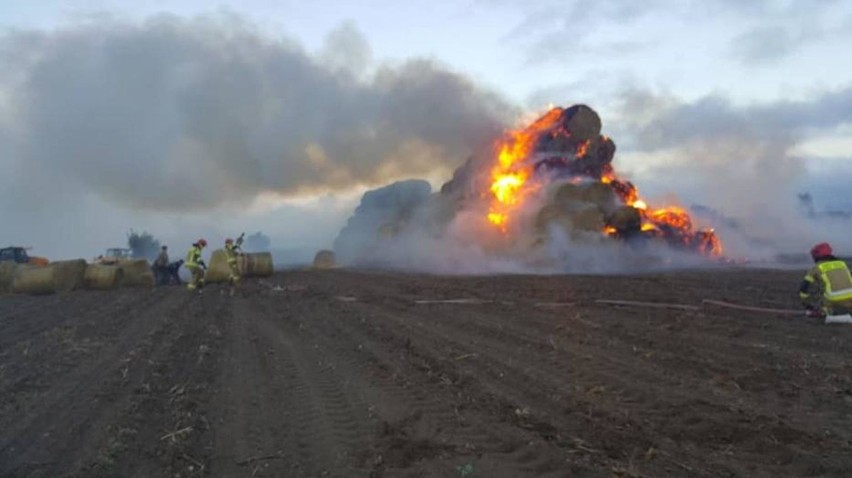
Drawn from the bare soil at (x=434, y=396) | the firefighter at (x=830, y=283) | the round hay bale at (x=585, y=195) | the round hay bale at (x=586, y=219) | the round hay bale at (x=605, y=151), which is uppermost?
the round hay bale at (x=605, y=151)

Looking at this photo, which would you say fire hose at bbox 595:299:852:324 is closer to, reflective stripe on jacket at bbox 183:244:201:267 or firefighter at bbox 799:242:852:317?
firefighter at bbox 799:242:852:317

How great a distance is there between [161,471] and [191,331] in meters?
8.67

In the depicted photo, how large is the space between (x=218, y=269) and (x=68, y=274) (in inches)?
245

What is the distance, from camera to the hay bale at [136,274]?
29062 millimetres

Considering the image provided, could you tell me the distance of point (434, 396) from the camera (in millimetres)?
8102

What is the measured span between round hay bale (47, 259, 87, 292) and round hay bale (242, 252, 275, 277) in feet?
23.0

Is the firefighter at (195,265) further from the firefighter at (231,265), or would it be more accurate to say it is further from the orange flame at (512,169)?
the orange flame at (512,169)

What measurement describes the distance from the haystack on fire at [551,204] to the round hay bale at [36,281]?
21.3 m

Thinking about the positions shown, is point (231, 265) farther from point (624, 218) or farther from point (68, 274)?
point (624, 218)

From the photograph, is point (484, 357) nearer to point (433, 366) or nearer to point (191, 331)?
point (433, 366)

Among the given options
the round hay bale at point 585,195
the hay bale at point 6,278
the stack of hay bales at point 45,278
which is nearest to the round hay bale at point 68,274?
the stack of hay bales at point 45,278

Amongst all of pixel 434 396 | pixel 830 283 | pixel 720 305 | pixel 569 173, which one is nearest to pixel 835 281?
pixel 830 283

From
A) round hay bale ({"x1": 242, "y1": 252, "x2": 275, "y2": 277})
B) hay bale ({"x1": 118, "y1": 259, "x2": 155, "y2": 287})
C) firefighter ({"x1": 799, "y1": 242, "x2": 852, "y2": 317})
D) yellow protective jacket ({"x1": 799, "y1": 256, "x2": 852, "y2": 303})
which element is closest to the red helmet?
firefighter ({"x1": 799, "y1": 242, "x2": 852, "y2": 317})

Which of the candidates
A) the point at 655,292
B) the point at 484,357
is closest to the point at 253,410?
the point at 484,357
